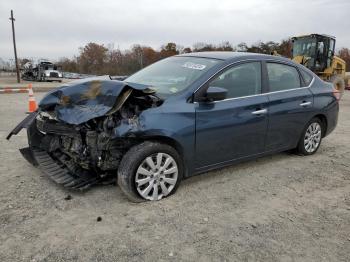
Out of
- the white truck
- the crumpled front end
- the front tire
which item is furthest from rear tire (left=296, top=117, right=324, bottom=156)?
the white truck

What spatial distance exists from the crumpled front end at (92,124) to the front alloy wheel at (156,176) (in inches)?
11.2

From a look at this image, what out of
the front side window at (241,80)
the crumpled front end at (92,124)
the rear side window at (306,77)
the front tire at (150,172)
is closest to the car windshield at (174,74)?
the front side window at (241,80)

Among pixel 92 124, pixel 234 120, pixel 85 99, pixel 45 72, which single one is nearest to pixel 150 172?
pixel 92 124

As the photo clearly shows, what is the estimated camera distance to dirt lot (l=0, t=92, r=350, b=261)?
2.94 metres

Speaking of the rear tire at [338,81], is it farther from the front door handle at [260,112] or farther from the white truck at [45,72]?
the white truck at [45,72]

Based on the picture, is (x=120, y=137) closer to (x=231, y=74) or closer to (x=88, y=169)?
(x=88, y=169)

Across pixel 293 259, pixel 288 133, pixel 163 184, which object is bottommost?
pixel 293 259

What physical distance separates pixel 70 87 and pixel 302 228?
2869mm

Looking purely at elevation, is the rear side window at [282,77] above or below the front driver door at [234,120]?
above

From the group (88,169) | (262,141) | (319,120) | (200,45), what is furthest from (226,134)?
(200,45)

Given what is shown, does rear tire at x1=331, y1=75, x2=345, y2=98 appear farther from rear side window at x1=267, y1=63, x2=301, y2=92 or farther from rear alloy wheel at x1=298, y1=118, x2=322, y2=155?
rear side window at x1=267, y1=63, x2=301, y2=92

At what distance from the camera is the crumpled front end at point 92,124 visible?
368cm

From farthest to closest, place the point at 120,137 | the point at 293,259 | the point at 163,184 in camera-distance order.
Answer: the point at 163,184 → the point at 120,137 → the point at 293,259

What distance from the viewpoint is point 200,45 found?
45344 mm
